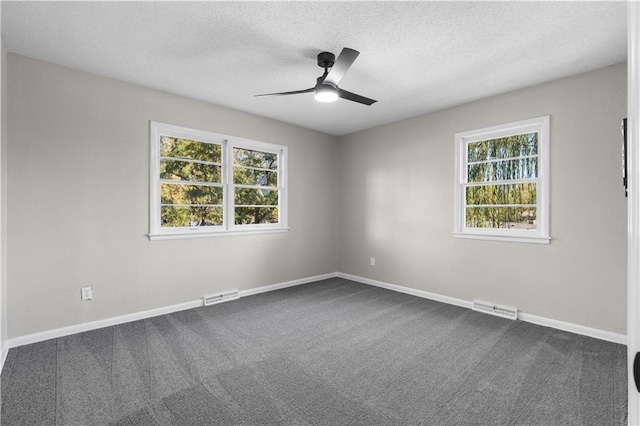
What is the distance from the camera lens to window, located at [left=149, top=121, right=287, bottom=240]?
149 inches

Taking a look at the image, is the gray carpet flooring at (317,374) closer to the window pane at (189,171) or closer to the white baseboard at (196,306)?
the white baseboard at (196,306)

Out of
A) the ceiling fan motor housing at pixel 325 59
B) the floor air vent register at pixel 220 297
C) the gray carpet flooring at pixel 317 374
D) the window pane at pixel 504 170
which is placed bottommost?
the gray carpet flooring at pixel 317 374

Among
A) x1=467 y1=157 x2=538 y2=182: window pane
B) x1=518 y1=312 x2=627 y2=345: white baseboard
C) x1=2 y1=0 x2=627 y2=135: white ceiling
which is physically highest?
x1=2 y1=0 x2=627 y2=135: white ceiling

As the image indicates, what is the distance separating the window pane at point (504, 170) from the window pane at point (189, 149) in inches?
136

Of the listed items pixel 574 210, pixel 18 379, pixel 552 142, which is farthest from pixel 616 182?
pixel 18 379

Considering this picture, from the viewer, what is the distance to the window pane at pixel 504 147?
3.61 meters

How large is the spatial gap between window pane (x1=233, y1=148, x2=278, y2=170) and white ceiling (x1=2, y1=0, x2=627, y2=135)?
40.2 inches

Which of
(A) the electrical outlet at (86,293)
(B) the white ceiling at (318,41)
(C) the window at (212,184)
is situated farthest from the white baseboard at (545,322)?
(A) the electrical outlet at (86,293)

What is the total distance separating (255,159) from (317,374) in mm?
3243

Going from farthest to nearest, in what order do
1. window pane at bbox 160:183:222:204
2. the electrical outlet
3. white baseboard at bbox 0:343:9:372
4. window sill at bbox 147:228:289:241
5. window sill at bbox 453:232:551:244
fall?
window pane at bbox 160:183:222:204, window sill at bbox 147:228:289:241, window sill at bbox 453:232:551:244, the electrical outlet, white baseboard at bbox 0:343:9:372

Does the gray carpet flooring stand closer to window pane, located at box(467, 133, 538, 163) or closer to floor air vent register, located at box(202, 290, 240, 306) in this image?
floor air vent register, located at box(202, 290, 240, 306)

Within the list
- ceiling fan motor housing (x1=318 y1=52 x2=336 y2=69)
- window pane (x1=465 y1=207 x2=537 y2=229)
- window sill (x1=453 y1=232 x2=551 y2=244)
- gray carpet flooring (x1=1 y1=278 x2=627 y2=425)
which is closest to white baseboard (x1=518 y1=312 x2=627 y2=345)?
gray carpet flooring (x1=1 y1=278 x2=627 y2=425)

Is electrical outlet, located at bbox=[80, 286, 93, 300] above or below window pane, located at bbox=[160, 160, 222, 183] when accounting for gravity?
below

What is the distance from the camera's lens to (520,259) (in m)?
3.59
